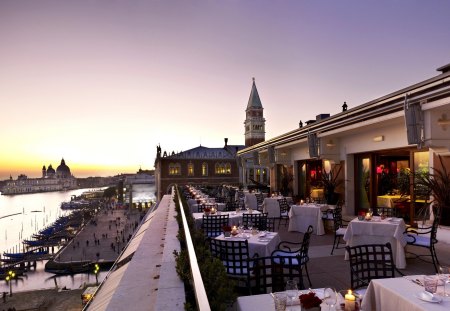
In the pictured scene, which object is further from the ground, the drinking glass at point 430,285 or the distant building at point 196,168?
the distant building at point 196,168

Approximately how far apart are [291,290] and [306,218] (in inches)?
344

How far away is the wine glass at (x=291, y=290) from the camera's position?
9.05 feet

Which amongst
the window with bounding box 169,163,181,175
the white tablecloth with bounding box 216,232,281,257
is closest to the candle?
the white tablecloth with bounding box 216,232,281,257

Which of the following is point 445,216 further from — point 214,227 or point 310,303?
point 310,303

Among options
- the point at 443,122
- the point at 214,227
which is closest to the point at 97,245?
the point at 214,227

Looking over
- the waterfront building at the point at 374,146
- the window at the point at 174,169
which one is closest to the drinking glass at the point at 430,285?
the waterfront building at the point at 374,146

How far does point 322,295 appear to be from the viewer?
3.13 metres

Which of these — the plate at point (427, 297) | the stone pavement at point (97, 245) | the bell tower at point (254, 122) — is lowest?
the stone pavement at point (97, 245)

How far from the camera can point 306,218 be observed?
1116 cm

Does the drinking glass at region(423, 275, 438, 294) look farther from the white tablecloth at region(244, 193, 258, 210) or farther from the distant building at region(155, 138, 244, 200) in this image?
the distant building at region(155, 138, 244, 200)

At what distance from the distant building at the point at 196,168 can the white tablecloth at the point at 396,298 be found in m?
46.4

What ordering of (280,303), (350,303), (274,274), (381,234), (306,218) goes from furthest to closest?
(306,218) → (381,234) → (274,274) → (350,303) → (280,303)

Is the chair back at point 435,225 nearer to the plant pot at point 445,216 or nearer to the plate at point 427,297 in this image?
the plant pot at point 445,216

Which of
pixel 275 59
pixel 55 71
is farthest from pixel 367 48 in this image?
pixel 55 71
